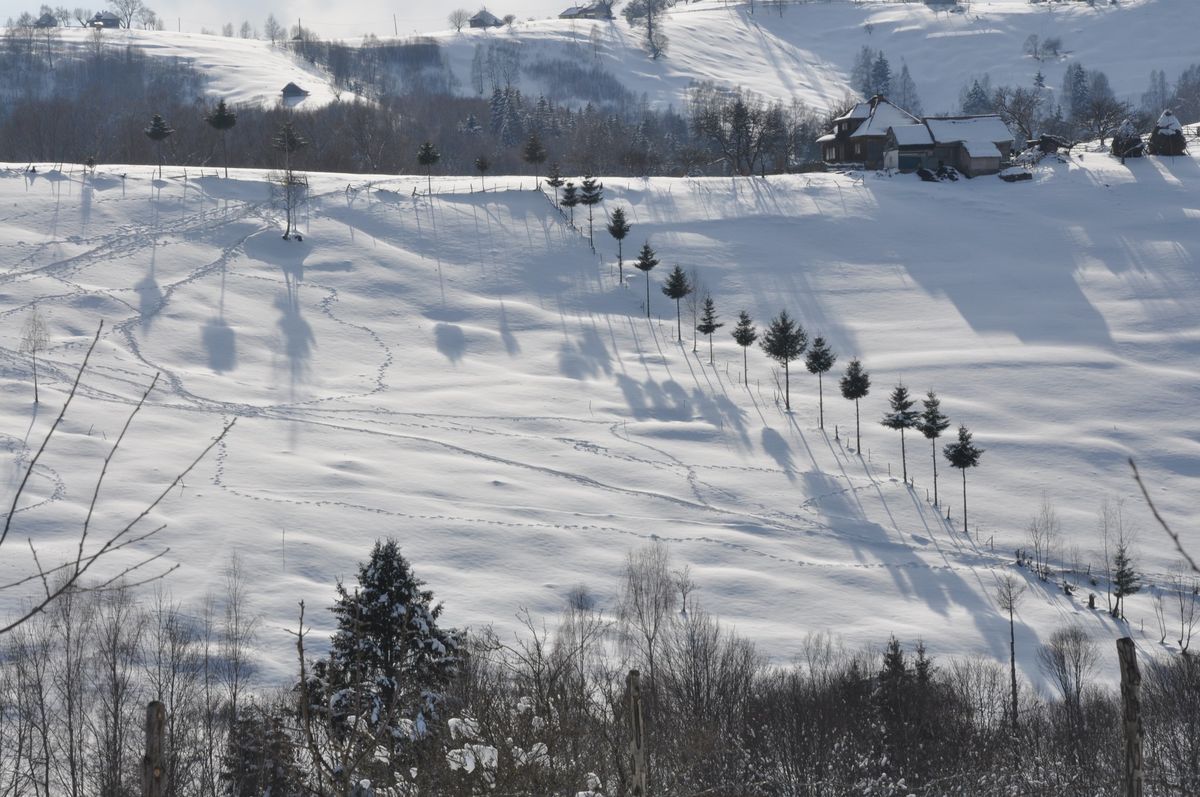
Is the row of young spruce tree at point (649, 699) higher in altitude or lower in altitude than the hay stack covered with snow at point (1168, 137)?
lower

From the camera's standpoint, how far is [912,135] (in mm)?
89312

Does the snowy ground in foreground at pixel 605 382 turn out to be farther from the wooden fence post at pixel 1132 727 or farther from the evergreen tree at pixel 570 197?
the wooden fence post at pixel 1132 727

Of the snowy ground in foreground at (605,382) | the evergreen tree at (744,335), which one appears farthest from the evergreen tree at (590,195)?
the evergreen tree at (744,335)

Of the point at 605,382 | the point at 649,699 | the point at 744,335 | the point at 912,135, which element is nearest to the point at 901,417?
the point at 744,335

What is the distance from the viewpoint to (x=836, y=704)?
28281 millimetres

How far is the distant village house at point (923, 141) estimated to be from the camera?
3447 inches

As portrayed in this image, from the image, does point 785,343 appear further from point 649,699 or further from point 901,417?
point 649,699

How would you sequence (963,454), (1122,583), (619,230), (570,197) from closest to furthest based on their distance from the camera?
(1122,583), (963,454), (619,230), (570,197)

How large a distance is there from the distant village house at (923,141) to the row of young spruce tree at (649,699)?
6114 cm

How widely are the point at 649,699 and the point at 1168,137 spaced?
79482 mm

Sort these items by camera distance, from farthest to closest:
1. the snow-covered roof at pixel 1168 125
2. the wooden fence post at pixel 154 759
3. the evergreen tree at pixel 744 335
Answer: the snow-covered roof at pixel 1168 125 < the evergreen tree at pixel 744 335 < the wooden fence post at pixel 154 759

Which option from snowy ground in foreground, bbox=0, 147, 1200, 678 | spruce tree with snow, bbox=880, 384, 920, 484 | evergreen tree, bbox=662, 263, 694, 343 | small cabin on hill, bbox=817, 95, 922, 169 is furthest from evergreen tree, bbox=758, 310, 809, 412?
small cabin on hill, bbox=817, 95, 922, 169

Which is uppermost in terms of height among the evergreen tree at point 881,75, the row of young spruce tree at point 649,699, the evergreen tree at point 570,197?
the evergreen tree at point 881,75

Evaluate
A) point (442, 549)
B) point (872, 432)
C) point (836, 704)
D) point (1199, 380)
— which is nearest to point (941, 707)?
point (836, 704)
